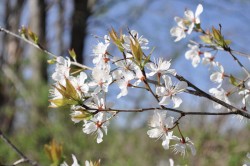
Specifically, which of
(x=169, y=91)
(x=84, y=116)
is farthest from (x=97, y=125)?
(x=169, y=91)

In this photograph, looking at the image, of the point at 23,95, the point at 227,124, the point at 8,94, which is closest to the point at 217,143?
the point at 227,124

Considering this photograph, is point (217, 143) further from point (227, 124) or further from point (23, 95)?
point (23, 95)

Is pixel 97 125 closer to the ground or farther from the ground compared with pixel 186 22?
closer to the ground

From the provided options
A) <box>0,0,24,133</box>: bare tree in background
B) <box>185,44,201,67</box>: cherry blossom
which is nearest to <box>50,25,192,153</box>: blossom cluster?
<box>185,44,201,67</box>: cherry blossom

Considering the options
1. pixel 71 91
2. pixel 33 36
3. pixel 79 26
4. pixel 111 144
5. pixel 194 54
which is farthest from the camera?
pixel 79 26

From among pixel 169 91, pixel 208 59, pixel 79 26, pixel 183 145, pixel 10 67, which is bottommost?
pixel 183 145

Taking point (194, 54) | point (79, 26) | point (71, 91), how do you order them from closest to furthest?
point (71, 91), point (194, 54), point (79, 26)

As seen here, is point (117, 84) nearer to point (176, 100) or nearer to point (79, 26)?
point (176, 100)

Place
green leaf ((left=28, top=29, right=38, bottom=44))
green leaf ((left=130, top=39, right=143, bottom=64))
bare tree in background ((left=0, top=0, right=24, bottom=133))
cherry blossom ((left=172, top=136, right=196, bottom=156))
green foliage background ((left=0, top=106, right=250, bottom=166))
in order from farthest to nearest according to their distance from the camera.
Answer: bare tree in background ((left=0, top=0, right=24, bottom=133))
green foliage background ((left=0, top=106, right=250, bottom=166))
green leaf ((left=28, top=29, right=38, bottom=44))
cherry blossom ((left=172, top=136, right=196, bottom=156))
green leaf ((left=130, top=39, right=143, bottom=64))

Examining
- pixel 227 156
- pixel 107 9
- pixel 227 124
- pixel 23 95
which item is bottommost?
pixel 227 156

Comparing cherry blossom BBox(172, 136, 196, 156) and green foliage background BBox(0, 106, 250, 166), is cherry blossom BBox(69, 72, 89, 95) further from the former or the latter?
green foliage background BBox(0, 106, 250, 166)

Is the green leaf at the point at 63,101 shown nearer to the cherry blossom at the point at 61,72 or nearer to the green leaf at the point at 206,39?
the cherry blossom at the point at 61,72
